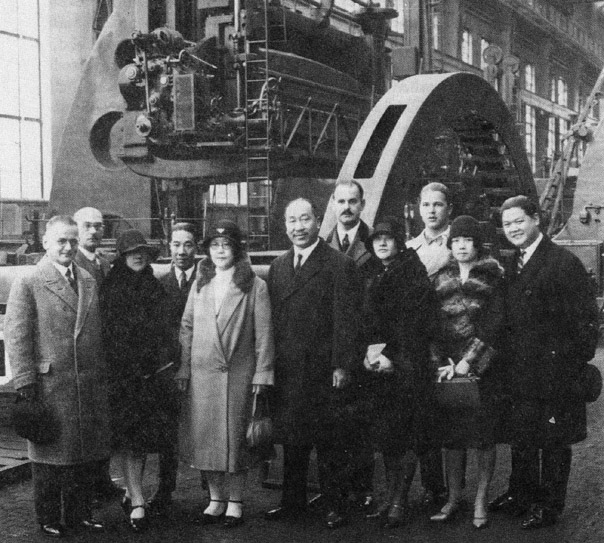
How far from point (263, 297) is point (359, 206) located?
31.1 inches

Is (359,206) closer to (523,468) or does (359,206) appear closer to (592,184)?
(523,468)

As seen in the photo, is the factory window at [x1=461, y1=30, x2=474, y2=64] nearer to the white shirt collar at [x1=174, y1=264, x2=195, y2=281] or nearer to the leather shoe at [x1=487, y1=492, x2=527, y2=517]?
the white shirt collar at [x1=174, y1=264, x2=195, y2=281]

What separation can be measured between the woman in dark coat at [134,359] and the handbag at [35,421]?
0.37 metres

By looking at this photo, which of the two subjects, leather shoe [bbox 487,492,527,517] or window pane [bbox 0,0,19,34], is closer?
leather shoe [bbox 487,492,527,517]

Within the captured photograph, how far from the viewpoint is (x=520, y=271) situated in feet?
16.3

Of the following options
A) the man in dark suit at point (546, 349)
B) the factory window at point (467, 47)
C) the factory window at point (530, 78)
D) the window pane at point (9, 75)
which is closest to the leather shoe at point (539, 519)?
the man in dark suit at point (546, 349)

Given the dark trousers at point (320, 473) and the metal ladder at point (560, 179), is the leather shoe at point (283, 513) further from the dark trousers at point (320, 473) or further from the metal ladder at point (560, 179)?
the metal ladder at point (560, 179)

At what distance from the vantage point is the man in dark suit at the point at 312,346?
5.00 metres

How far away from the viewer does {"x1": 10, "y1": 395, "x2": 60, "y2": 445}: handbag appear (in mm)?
4766

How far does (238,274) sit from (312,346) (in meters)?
0.54

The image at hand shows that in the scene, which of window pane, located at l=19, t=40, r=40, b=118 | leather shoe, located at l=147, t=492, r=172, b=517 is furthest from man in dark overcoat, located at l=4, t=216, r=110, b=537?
window pane, located at l=19, t=40, r=40, b=118

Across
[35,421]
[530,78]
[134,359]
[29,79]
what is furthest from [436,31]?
[35,421]

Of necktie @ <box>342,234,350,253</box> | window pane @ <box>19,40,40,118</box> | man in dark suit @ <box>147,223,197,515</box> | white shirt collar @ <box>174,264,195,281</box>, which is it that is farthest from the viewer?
window pane @ <box>19,40,40,118</box>

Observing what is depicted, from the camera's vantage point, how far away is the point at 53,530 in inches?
192
